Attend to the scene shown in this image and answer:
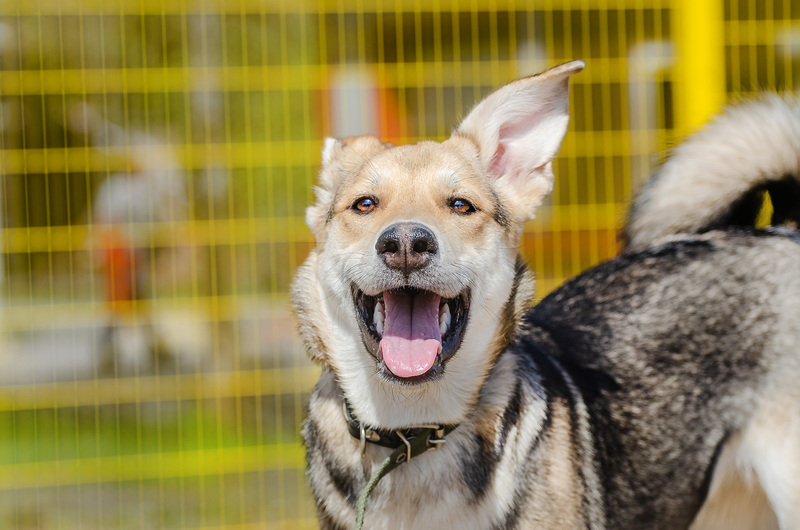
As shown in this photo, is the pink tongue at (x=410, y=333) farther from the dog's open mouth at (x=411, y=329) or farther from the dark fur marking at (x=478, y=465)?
the dark fur marking at (x=478, y=465)

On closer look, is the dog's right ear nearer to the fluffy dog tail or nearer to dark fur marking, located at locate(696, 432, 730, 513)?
the fluffy dog tail

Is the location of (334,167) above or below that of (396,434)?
above

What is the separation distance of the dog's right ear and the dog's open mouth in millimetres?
487

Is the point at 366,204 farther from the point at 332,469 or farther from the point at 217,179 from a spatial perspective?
the point at 217,179

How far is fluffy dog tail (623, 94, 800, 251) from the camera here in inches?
131

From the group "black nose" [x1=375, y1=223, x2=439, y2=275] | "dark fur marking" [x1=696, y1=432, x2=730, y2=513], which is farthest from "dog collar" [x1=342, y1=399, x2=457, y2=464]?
"dark fur marking" [x1=696, y1=432, x2=730, y2=513]

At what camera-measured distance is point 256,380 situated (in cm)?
456

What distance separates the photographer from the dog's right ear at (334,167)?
9.21 ft

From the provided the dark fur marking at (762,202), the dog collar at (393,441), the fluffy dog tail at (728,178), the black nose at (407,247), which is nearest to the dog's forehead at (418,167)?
the black nose at (407,247)

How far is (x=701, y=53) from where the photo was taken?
15.3ft

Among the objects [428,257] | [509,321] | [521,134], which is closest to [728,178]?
[521,134]

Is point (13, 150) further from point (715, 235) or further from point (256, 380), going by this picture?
point (715, 235)

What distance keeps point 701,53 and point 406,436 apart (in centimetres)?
334

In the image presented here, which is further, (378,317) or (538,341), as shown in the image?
(538,341)
